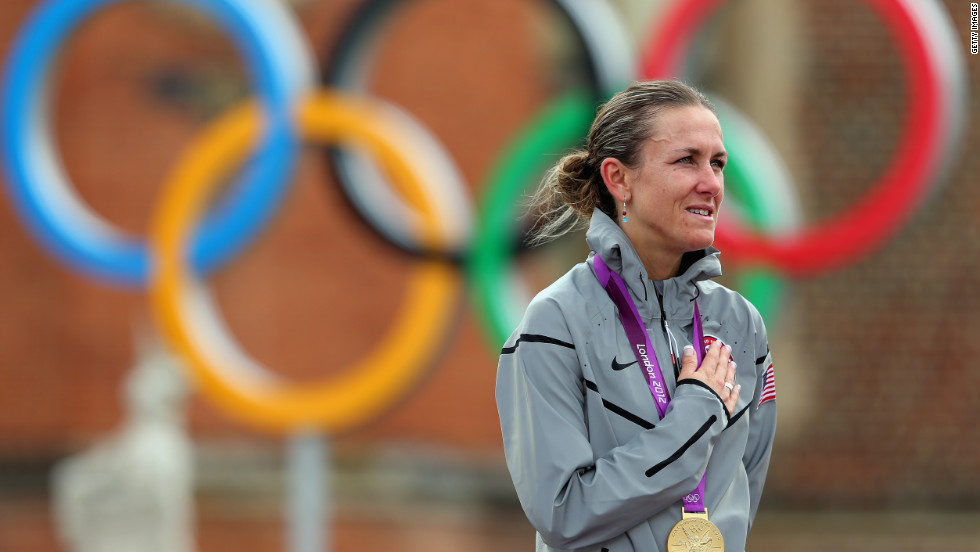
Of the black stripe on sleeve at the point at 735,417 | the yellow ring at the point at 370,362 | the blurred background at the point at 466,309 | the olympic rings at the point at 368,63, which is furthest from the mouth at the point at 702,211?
the blurred background at the point at 466,309

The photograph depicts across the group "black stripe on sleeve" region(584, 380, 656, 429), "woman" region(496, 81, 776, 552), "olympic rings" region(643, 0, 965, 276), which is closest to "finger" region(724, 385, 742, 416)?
"woman" region(496, 81, 776, 552)

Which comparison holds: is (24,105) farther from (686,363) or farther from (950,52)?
(686,363)

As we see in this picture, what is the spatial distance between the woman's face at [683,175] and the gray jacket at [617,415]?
2.7 inches

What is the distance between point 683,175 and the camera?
2281mm

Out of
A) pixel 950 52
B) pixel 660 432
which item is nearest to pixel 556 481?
pixel 660 432

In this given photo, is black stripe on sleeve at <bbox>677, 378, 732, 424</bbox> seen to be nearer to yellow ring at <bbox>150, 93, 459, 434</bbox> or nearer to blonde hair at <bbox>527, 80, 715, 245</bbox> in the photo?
blonde hair at <bbox>527, 80, 715, 245</bbox>

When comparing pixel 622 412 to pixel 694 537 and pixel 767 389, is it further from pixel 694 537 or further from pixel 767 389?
pixel 767 389

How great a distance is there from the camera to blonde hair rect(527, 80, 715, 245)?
230 cm

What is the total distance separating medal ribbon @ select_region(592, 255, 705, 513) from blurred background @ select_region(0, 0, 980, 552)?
10.2 metres

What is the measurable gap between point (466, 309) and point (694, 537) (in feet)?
33.1

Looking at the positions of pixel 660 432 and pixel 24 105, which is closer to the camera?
pixel 660 432

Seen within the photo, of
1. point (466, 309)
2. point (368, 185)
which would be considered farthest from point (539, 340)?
point (466, 309)

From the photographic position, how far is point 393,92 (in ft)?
46.8

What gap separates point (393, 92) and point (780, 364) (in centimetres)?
476
